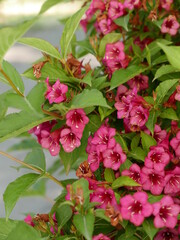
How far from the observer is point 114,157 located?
1.13 m

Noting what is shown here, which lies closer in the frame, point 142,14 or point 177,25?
point 177,25

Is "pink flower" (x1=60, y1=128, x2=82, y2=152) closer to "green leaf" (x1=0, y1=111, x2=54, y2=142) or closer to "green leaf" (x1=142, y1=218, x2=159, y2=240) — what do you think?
"green leaf" (x1=0, y1=111, x2=54, y2=142)

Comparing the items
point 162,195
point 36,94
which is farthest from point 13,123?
point 162,195

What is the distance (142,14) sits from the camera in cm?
153

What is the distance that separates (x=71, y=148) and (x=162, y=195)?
0.72 ft

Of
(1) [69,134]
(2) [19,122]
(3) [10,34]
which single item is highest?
(3) [10,34]

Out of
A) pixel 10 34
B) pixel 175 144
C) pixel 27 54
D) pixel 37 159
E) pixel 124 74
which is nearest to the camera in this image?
pixel 10 34

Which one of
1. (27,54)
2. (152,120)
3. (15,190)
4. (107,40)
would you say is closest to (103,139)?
(152,120)

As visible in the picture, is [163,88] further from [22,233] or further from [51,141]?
[22,233]

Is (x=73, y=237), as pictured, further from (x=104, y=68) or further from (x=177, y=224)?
(x=104, y=68)

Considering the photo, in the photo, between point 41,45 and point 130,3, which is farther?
point 130,3

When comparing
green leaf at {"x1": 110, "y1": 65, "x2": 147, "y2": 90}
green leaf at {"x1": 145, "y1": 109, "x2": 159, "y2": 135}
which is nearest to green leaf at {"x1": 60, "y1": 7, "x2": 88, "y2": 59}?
green leaf at {"x1": 110, "y1": 65, "x2": 147, "y2": 90}

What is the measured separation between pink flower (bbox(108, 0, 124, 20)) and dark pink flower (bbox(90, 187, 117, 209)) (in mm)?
524

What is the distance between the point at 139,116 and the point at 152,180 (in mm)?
146
